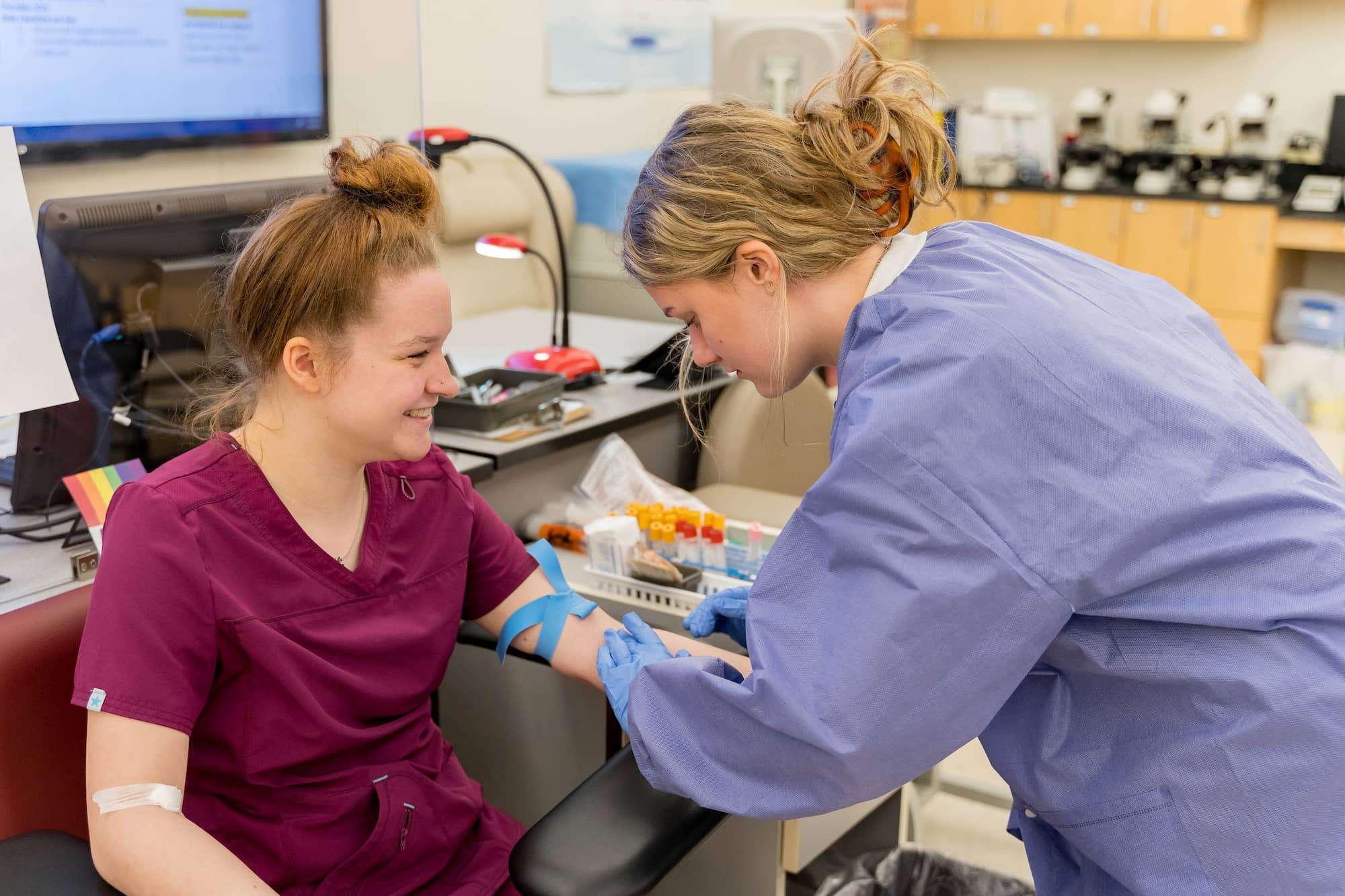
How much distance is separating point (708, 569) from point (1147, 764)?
82cm

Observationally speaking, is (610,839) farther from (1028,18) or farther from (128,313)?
(1028,18)

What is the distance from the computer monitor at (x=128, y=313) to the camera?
1.52m

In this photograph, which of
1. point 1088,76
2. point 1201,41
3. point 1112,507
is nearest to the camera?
point 1112,507

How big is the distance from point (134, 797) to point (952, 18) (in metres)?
5.33

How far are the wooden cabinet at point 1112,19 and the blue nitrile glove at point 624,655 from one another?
459 centimetres

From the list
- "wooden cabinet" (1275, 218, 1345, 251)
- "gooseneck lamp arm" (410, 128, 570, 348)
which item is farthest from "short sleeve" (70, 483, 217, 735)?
"wooden cabinet" (1275, 218, 1345, 251)

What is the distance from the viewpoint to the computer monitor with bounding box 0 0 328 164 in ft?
6.31

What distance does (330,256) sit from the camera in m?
1.21

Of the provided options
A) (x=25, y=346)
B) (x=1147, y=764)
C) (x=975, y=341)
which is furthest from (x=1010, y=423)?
(x=25, y=346)

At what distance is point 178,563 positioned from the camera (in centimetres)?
113

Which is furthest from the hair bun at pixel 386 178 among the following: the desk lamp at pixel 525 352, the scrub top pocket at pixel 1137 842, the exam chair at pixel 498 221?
the exam chair at pixel 498 221

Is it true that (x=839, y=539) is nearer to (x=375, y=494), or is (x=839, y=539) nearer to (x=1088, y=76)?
(x=375, y=494)

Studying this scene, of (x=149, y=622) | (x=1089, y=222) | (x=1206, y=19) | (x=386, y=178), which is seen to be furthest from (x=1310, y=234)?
(x=149, y=622)

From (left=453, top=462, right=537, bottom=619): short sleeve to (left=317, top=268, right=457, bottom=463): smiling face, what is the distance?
195 millimetres
